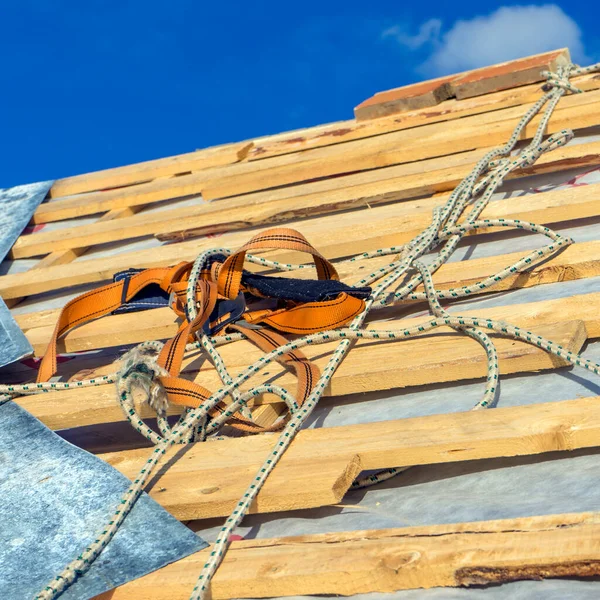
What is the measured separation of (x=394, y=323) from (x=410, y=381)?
26 cm

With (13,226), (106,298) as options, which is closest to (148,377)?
(106,298)

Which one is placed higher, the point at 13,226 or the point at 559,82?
the point at 13,226

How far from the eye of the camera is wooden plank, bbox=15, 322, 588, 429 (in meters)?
1.74

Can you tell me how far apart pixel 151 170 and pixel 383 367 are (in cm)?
242

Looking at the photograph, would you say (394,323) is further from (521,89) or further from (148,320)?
(521,89)

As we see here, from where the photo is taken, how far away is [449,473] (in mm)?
1520

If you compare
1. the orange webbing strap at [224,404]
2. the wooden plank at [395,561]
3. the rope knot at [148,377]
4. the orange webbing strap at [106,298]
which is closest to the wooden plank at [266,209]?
the orange webbing strap at [106,298]

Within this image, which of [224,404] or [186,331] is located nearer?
[224,404]

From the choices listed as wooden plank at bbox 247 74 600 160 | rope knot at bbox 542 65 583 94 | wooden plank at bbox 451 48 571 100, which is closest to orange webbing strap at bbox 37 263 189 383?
wooden plank at bbox 247 74 600 160

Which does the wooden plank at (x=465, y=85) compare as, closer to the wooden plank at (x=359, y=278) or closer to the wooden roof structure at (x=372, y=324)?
the wooden roof structure at (x=372, y=324)

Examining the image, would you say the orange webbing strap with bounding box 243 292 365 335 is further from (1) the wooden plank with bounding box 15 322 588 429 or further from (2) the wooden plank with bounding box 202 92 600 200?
(2) the wooden plank with bounding box 202 92 600 200

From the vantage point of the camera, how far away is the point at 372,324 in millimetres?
2053

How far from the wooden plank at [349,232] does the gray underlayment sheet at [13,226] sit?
0.26 metres

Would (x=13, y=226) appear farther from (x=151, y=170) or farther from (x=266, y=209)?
(x=266, y=209)
